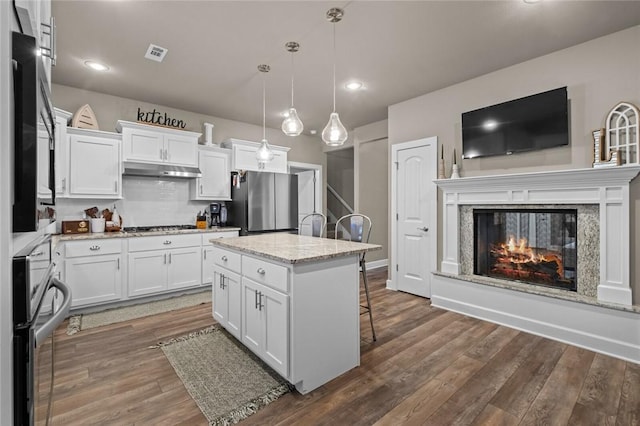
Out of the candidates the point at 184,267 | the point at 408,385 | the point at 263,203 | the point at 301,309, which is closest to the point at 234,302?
the point at 301,309

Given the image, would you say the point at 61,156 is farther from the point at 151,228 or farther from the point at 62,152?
the point at 151,228

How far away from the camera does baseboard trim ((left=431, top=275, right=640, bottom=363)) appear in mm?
2471

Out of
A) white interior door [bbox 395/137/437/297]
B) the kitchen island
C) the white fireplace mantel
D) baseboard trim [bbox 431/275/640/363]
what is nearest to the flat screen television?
the white fireplace mantel

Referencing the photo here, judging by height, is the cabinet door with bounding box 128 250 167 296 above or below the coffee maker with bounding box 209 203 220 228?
below

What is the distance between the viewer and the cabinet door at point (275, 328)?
195 centimetres

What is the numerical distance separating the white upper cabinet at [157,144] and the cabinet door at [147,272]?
1246 mm

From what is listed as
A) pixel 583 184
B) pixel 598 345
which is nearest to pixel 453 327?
pixel 598 345

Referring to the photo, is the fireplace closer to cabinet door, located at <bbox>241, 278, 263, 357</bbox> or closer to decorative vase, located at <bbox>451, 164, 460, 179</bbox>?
decorative vase, located at <bbox>451, 164, 460, 179</bbox>

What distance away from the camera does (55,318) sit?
29.2 inches

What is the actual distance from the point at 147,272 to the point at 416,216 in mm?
3567

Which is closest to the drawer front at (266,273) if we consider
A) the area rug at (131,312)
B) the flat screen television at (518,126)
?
the area rug at (131,312)

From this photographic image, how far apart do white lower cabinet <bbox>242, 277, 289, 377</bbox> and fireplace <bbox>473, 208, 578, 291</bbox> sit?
2593 millimetres

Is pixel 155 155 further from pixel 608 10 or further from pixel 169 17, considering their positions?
pixel 608 10

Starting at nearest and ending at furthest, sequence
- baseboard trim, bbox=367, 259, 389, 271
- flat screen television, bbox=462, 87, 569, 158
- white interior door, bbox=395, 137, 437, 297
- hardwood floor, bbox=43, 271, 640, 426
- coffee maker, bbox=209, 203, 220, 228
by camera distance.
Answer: hardwood floor, bbox=43, 271, 640, 426 < flat screen television, bbox=462, 87, 569, 158 < white interior door, bbox=395, 137, 437, 297 < coffee maker, bbox=209, 203, 220, 228 < baseboard trim, bbox=367, 259, 389, 271
